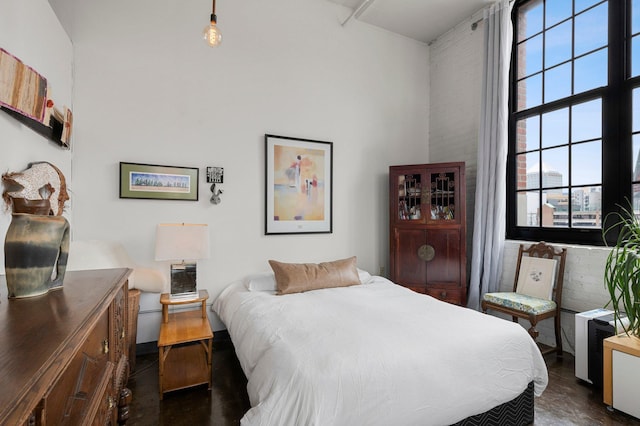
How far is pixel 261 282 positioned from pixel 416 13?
11.4ft

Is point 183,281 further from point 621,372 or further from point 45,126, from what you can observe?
point 621,372

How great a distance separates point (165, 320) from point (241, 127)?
6.20ft

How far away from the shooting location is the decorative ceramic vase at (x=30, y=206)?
3.30ft

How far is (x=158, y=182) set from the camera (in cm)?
289

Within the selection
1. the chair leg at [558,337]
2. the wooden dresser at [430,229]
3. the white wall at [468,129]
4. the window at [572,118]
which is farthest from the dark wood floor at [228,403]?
the window at [572,118]

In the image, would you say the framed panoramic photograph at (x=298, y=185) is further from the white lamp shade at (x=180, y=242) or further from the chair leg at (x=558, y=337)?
the chair leg at (x=558, y=337)

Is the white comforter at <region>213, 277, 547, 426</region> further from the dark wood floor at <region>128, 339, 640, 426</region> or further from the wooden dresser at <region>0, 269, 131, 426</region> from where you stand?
the wooden dresser at <region>0, 269, 131, 426</region>

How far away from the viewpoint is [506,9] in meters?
3.27

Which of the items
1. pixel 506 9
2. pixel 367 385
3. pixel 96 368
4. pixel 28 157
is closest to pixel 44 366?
pixel 96 368

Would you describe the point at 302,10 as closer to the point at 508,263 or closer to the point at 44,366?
the point at 508,263

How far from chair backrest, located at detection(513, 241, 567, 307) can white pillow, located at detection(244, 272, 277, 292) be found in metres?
2.37

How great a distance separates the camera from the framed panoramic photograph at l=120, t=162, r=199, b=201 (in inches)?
110

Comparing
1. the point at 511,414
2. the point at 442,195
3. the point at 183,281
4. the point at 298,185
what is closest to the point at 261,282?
the point at 183,281

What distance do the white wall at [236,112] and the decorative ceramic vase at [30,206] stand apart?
1902 millimetres
